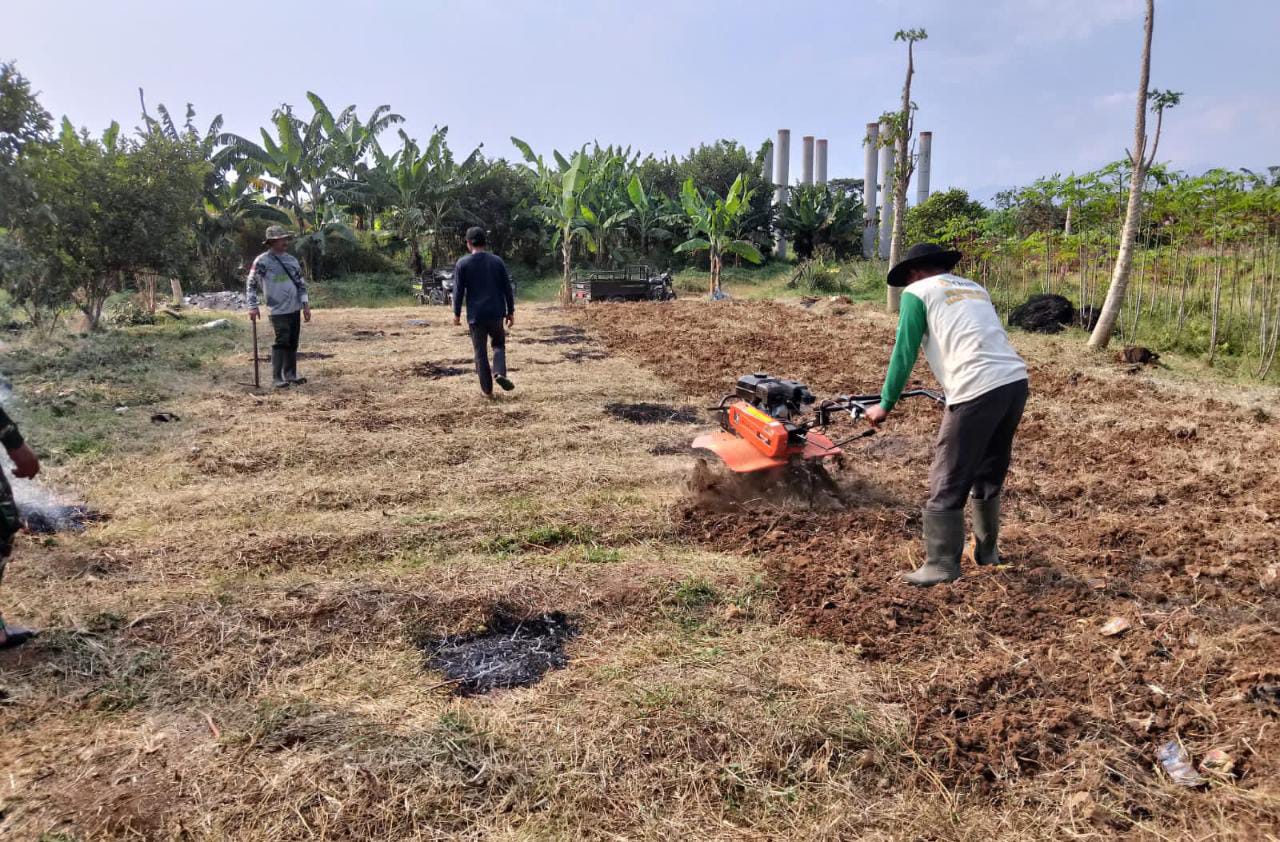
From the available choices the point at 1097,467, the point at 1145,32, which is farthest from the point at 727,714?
the point at 1145,32

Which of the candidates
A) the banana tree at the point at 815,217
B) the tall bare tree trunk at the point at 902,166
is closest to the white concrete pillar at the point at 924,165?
the banana tree at the point at 815,217

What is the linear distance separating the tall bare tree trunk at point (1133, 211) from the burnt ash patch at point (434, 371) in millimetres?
8251

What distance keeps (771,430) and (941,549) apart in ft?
3.85

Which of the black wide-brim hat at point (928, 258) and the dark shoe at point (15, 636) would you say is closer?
the dark shoe at point (15, 636)

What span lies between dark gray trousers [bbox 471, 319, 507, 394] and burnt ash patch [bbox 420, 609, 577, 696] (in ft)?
14.3

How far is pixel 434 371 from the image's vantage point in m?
9.12

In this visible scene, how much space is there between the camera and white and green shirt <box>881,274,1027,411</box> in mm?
3250

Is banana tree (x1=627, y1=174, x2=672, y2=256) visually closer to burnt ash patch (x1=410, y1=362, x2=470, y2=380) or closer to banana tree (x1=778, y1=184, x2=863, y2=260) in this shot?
banana tree (x1=778, y1=184, x2=863, y2=260)

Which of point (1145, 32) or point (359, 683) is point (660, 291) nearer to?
point (1145, 32)

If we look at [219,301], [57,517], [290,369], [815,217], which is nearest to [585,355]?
[290,369]

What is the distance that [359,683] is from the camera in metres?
2.77

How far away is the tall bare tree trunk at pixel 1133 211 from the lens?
9.48 m

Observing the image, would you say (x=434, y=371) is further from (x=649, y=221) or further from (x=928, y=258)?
(x=649, y=221)

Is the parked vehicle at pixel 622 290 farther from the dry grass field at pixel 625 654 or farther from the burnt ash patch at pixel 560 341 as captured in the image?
the dry grass field at pixel 625 654
